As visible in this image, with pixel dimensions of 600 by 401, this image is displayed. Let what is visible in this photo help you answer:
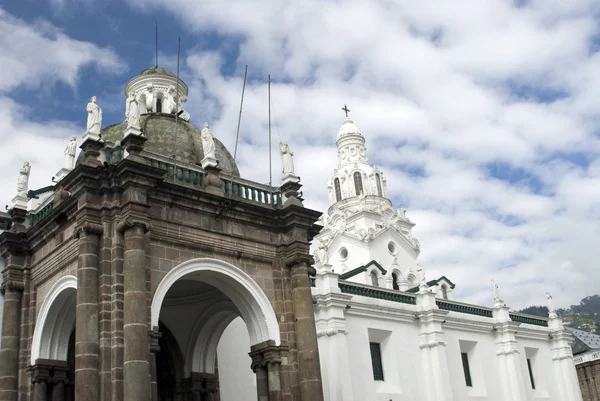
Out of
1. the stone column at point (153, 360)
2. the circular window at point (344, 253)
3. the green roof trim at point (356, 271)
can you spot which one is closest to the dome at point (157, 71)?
the stone column at point (153, 360)

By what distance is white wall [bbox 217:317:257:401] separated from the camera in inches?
925

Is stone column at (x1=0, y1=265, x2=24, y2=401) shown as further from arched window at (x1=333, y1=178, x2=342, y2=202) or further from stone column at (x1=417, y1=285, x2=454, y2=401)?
arched window at (x1=333, y1=178, x2=342, y2=202)

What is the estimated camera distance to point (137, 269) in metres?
14.6

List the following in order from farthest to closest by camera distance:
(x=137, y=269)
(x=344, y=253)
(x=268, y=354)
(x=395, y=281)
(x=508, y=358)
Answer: (x=344, y=253) → (x=395, y=281) → (x=508, y=358) → (x=268, y=354) → (x=137, y=269)

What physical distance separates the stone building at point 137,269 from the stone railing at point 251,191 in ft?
0.10

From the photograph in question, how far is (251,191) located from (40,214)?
5656 millimetres

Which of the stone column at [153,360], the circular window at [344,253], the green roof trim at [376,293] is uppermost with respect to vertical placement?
the circular window at [344,253]

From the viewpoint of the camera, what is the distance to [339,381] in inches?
975

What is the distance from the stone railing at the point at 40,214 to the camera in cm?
1761

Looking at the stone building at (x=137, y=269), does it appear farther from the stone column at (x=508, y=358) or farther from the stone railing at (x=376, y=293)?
the stone column at (x=508, y=358)

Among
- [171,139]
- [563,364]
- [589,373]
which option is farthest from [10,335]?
[589,373]

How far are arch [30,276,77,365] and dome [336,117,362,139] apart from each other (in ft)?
116

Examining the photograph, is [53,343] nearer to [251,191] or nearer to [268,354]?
[268,354]

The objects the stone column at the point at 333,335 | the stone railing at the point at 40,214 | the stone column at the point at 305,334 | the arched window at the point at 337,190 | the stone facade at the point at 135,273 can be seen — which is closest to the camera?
the stone facade at the point at 135,273
